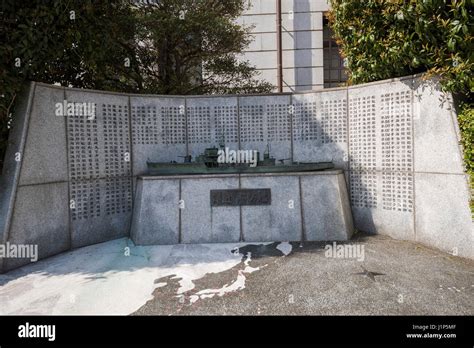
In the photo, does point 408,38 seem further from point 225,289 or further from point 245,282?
point 225,289

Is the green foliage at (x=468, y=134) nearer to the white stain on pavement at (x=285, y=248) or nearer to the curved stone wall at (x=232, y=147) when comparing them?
the curved stone wall at (x=232, y=147)

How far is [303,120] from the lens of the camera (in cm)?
841

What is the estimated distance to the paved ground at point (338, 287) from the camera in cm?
412

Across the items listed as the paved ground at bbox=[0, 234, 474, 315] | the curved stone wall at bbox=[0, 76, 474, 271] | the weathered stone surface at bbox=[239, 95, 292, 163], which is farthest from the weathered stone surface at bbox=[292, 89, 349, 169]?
the paved ground at bbox=[0, 234, 474, 315]

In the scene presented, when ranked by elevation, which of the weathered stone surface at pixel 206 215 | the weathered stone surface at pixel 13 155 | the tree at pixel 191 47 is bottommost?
the weathered stone surface at pixel 206 215

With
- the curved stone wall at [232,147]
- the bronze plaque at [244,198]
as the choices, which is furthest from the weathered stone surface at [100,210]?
the bronze plaque at [244,198]

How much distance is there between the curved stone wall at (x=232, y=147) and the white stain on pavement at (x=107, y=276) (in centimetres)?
77

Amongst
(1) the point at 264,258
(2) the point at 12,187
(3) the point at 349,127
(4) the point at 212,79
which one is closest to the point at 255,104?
(3) the point at 349,127

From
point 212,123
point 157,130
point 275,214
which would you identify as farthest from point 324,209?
point 157,130

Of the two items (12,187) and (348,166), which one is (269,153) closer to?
(348,166)

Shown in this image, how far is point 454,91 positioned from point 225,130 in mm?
5834

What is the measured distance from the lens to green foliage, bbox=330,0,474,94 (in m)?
5.45

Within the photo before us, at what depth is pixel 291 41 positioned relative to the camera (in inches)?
591

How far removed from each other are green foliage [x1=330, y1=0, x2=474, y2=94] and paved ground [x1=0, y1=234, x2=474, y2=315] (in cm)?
399
